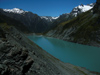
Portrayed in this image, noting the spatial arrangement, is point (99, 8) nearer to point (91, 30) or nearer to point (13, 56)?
point (91, 30)

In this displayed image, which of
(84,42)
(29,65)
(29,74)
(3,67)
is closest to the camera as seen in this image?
(3,67)

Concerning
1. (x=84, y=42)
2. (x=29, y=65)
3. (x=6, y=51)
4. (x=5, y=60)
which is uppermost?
(x=84, y=42)

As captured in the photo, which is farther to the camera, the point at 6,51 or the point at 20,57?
the point at 20,57

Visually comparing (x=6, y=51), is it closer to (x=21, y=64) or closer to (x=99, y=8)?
(x=21, y=64)

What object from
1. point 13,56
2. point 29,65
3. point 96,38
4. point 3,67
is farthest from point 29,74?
point 96,38

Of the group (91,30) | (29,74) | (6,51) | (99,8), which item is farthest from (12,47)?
(99,8)

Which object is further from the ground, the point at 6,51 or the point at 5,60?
the point at 6,51

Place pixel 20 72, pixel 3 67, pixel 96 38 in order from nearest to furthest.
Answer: pixel 3 67, pixel 20 72, pixel 96 38

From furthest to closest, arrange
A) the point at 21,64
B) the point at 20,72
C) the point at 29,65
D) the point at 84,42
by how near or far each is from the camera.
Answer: the point at 84,42 < the point at 29,65 < the point at 21,64 < the point at 20,72

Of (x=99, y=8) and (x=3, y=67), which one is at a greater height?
(x=99, y=8)
